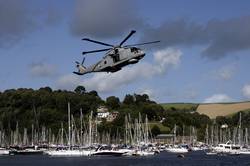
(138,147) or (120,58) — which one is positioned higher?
(120,58)

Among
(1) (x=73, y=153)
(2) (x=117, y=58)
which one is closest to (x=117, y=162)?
(1) (x=73, y=153)

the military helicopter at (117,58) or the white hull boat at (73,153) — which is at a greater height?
the military helicopter at (117,58)

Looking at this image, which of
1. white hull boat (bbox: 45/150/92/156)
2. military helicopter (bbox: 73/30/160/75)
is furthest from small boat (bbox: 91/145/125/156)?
military helicopter (bbox: 73/30/160/75)

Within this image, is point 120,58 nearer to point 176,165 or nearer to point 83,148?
point 176,165

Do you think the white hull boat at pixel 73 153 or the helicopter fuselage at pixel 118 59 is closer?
the helicopter fuselage at pixel 118 59

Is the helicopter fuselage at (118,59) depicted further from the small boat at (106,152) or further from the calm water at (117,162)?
the small boat at (106,152)

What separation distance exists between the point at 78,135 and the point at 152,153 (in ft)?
72.1

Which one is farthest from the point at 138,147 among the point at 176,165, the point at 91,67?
the point at 91,67

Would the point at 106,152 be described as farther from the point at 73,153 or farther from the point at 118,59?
the point at 118,59

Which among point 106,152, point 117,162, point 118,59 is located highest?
point 118,59

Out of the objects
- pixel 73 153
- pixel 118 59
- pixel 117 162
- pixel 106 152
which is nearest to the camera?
pixel 118 59

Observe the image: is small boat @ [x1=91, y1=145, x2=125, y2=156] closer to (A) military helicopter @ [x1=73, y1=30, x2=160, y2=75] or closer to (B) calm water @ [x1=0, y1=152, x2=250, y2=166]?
(B) calm water @ [x1=0, y1=152, x2=250, y2=166]

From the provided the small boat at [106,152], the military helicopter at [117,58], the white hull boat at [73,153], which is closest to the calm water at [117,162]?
the white hull boat at [73,153]

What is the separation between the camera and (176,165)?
143375 millimetres
